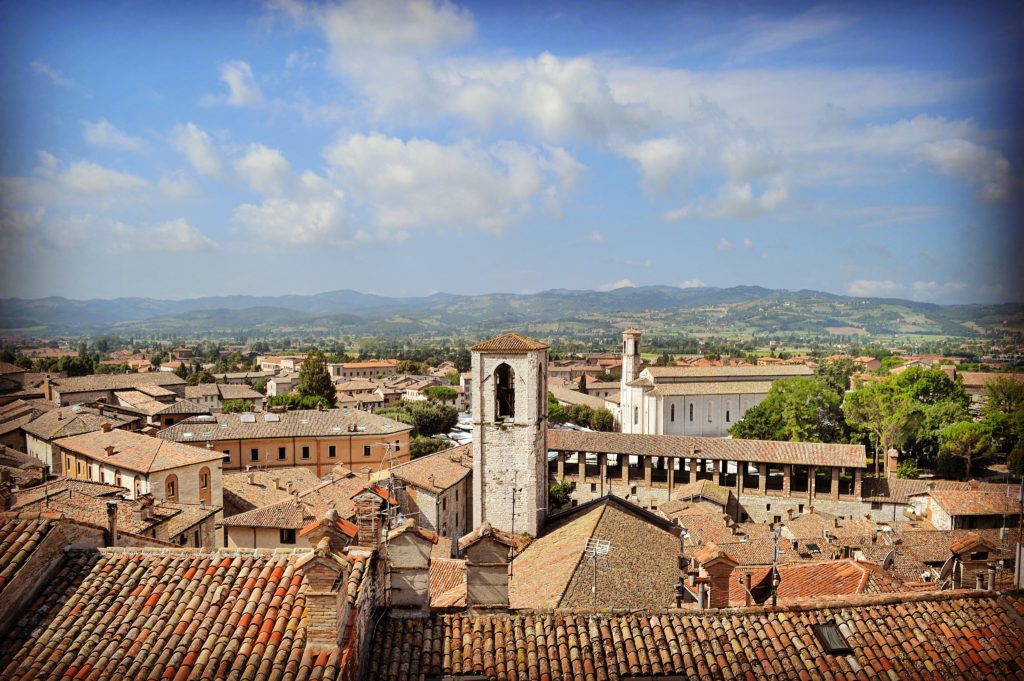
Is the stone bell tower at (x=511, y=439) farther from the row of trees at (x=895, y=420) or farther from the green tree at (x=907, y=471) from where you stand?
the green tree at (x=907, y=471)

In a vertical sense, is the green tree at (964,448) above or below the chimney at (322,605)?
below

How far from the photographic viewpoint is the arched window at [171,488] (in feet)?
72.0

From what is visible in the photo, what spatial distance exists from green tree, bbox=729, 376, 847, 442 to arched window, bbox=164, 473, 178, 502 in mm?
31243

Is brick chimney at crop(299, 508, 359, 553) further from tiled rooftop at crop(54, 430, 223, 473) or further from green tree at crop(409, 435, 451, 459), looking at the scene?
green tree at crop(409, 435, 451, 459)

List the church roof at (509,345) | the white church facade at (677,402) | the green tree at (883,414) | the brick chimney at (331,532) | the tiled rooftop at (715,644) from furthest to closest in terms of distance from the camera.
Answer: the white church facade at (677,402) < the green tree at (883,414) < the church roof at (509,345) < the brick chimney at (331,532) < the tiled rooftop at (715,644)

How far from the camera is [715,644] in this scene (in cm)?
616

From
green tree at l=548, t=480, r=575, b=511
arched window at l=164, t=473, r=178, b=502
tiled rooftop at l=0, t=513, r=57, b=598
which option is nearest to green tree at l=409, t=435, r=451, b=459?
green tree at l=548, t=480, r=575, b=511

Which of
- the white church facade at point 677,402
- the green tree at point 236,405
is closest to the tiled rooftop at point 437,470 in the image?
the white church facade at point 677,402

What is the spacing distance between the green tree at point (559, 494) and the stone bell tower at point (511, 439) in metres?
11.2

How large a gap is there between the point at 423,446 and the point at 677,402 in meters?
21.7

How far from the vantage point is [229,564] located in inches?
232

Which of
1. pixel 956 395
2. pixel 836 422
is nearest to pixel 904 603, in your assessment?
pixel 956 395

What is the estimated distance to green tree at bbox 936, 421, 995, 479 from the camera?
Answer: 30.2 m

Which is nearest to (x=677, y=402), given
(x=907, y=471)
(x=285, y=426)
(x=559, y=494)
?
(x=907, y=471)
